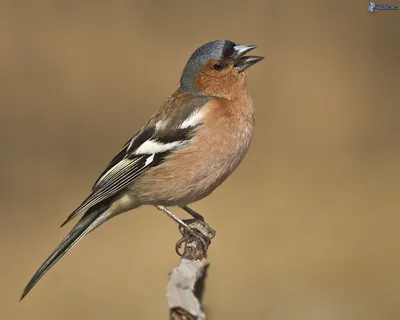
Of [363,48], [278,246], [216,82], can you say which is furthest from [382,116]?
[216,82]

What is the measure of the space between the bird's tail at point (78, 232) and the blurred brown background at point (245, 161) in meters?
1.64

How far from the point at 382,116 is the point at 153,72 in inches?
84.9

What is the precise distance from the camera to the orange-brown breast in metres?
3.65

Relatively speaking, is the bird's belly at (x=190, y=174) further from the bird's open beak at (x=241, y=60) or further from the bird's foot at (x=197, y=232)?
the bird's open beak at (x=241, y=60)

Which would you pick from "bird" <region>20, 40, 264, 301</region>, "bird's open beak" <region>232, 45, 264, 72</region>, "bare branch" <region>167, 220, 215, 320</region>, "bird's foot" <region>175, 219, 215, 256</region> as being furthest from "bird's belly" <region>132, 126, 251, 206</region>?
"bare branch" <region>167, 220, 215, 320</region>

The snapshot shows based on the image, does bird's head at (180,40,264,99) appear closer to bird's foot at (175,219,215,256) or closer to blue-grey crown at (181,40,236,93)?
blue-grey crown at (181,40,236,93)

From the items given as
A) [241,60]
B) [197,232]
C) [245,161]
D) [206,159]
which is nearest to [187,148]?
[206,159]

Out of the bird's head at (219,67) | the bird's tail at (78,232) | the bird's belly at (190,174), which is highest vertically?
the bird's head at (219,67)

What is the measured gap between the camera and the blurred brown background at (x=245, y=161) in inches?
224

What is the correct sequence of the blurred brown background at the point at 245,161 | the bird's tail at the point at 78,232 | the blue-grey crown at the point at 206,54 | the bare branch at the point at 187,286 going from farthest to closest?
the blurred brown background at the point at 245,161 < the blue-grey crown at the point at 206,54 < the bird's tail at the point at 78,232 < the bare branch at the point at 187,286

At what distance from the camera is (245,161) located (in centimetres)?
706

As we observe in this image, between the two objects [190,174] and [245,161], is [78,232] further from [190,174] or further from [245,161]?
[245,161]

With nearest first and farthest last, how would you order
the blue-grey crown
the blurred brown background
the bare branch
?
the bare branch < the blue-grey crown < the blurred brown background

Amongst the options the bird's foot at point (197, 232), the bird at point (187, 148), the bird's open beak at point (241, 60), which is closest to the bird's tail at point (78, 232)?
the bird at point (187, 148)
